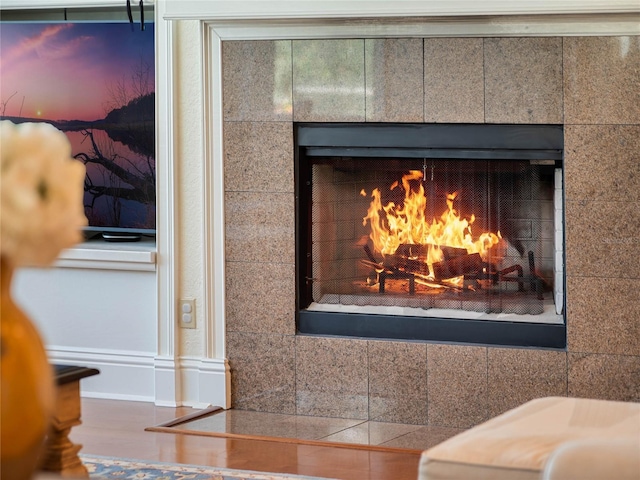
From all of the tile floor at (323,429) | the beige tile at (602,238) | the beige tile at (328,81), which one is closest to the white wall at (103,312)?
the tile floor at (323,429)

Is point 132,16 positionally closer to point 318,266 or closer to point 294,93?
point 294,93

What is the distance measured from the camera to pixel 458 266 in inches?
166

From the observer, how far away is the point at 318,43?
4.14 meters

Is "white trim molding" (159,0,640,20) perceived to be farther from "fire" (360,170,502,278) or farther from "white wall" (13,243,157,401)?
"white wall" (13,243,157,401)

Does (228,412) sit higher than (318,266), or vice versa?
(318,266)

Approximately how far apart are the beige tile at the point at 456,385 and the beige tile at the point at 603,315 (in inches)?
14.8

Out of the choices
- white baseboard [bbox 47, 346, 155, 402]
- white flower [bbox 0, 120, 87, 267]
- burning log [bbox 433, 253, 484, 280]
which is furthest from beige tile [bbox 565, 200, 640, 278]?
white flower [bbox 0, 120, 87, 267]

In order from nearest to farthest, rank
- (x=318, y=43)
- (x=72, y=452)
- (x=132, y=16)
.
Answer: (x=72, y=452) → (x=318, y=43) → (x=132, y=16)

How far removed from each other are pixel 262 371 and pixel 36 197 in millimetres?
3100

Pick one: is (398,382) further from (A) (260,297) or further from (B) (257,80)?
(B) (257,80)

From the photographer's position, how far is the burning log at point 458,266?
418 centimetres

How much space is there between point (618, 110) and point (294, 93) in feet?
4.24

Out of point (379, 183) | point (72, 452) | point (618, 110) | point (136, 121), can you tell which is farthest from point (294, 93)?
point (72, 452)

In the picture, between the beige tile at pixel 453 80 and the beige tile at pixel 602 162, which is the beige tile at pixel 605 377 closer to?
the beige tile at pixel 602 162
